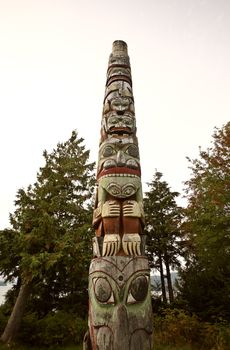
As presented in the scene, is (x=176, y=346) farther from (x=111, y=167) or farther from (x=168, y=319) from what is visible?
(x=111, y=167)

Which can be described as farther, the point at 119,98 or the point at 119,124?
the point at 119,98

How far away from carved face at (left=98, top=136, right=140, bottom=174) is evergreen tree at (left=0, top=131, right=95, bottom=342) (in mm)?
5381

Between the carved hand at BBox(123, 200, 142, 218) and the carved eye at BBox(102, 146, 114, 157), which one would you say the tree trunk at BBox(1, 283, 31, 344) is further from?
the carved hand at BBox(123, 200, 142, 218)

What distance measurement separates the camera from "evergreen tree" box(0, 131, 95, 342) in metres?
11.7

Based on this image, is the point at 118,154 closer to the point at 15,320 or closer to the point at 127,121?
the point at 127,121

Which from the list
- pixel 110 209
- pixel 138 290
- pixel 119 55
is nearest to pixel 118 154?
pixel 110 209

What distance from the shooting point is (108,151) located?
7398 millimetres

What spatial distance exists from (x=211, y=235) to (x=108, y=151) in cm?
572

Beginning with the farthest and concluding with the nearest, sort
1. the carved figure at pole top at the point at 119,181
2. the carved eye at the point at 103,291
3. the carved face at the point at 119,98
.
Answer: the carved face at the point at 119,98
the carved figure at pole top at the point at 119,181
the carved eye at the point at 103,291

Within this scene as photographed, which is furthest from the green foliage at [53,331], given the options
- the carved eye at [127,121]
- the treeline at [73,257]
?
the carved eye at [127,121]

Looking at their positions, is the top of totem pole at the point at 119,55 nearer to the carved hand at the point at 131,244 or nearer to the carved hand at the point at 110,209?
the carved hand at the point at 110,209

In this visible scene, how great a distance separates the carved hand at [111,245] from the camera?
5580 mm

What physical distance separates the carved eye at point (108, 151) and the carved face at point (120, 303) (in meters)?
2.76

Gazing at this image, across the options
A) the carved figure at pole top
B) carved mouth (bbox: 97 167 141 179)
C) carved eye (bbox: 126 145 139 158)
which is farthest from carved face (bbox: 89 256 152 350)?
carved eye (bbox: 126 145 139 158)
